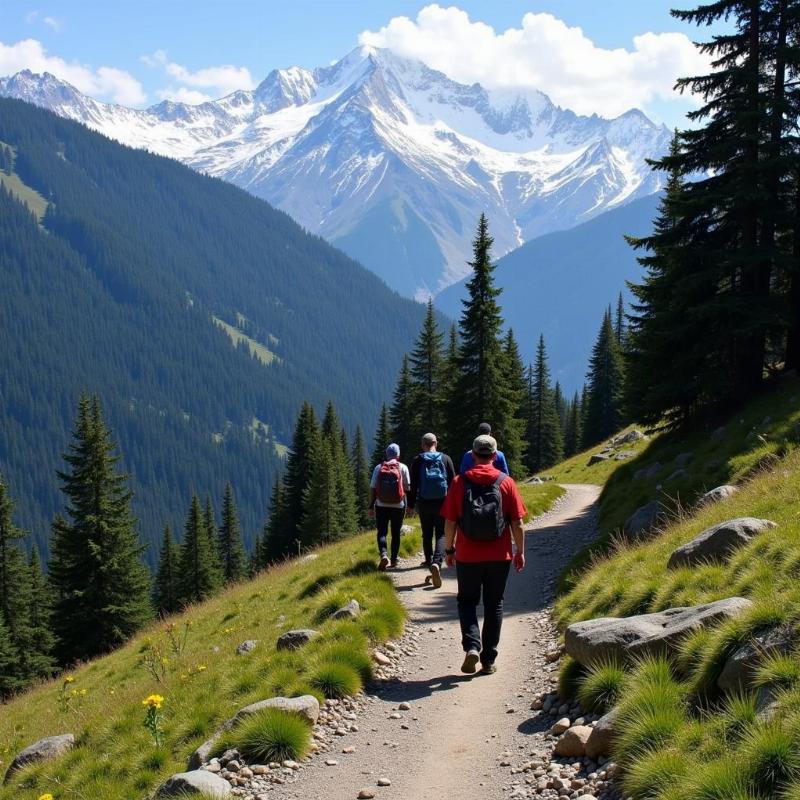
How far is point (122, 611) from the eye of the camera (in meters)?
36.6

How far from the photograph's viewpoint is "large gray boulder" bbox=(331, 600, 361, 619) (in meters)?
11.9

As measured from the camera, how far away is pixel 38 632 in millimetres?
45656

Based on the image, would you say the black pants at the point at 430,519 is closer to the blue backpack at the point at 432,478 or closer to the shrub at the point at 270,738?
the blue backpack at the point at 432,478

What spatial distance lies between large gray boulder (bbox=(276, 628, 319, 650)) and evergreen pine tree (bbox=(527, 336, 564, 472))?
219 feet

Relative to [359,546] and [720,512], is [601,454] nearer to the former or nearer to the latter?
[359,546]

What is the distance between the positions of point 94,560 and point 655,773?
3666 cm

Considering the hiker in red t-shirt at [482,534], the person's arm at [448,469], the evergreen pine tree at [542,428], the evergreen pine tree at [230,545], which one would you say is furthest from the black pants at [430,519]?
the evergreen pine tree at [230,545]

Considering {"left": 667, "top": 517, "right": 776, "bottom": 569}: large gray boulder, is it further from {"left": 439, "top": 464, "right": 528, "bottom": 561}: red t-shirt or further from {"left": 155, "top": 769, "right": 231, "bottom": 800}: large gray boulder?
{"left": 155, "top": 769, "right": 231, "bottom": 800}: large gray boulder

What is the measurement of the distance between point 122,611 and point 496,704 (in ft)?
108

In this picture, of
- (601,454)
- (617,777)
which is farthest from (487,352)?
(617,777)

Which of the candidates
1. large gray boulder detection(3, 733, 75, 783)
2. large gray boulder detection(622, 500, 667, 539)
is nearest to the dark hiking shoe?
large gray boulder detection(3, 733, 75, 783)

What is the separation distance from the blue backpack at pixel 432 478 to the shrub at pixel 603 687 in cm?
634

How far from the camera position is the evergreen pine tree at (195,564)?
5866 cm

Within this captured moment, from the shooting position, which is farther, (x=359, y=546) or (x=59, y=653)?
(x=59, y=653)
